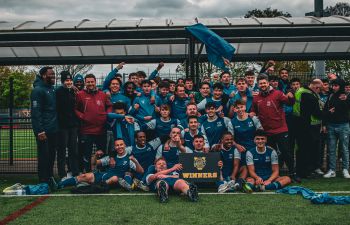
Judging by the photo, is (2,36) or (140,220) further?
(2,36)

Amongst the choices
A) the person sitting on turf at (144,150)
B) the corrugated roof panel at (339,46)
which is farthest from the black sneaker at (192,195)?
the corrugated roof panel at (339,46)

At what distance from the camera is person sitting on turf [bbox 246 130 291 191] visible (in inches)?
296

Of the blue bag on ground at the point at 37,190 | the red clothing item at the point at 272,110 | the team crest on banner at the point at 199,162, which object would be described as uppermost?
the red clothing item at the point at 272,110

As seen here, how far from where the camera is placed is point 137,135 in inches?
307

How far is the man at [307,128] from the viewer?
8.41m

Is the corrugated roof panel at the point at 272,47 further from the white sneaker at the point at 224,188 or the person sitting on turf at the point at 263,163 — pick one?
the white sneaker at the point at 224,188

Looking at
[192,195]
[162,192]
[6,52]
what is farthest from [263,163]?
[6,52]

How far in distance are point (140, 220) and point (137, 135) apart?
2.71 meters

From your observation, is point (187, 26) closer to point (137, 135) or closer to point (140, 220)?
point (137, 135)

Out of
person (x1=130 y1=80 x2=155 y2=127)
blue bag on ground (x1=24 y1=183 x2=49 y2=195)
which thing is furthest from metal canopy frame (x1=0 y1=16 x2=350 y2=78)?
blue bag on ground (x1=24 y1=183 x2=49 y2=195)

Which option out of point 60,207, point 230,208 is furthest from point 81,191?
point 230,208

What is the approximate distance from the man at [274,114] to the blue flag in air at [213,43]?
101 centimetres

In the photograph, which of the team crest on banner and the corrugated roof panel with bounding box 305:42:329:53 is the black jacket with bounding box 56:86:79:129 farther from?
the corrugated roof panel with bounding box 305:42:329:53

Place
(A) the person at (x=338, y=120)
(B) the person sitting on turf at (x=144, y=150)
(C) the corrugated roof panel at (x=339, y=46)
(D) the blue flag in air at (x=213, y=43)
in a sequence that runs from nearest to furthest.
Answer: (B) the person sitting on turf at (x=144, y=150)
(D) the blue flag in air at (x=213, y=43)
(A) the person at (x=338, y=120)
(C) the corrugated roof panel at (x=339, y=46)
